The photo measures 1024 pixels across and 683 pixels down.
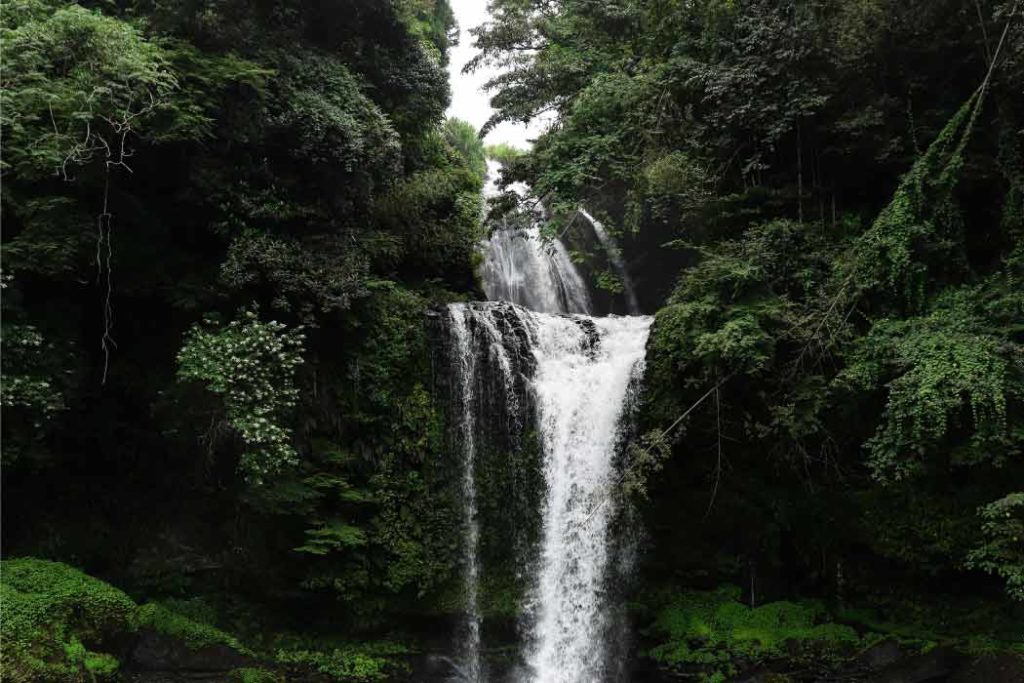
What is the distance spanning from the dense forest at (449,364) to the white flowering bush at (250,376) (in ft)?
0.16

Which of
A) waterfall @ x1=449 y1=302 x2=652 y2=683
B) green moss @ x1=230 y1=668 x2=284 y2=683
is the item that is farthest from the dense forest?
waterfall @ x1=449 y1=302 x2=652 y2=683

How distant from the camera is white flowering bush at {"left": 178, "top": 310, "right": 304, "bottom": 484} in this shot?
31.4 ft

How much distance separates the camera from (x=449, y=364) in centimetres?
1267

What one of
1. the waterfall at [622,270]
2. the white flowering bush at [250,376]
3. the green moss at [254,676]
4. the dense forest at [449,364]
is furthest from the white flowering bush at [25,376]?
the waterfall at [622,270]

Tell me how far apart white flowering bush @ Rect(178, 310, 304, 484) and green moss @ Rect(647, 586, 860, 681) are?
19.9ft

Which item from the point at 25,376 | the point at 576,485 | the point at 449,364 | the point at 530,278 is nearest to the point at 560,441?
the point at 576,485

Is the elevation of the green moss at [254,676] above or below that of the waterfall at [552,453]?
below

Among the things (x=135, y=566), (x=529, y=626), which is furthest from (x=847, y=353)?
(x=135, y=566)

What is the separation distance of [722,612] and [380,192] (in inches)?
353

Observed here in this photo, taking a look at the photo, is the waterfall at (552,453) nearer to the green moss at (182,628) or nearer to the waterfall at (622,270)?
the green moss at (182,628)

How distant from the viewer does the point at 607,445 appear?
40.1 feet

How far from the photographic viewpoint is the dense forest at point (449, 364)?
9.34 meters

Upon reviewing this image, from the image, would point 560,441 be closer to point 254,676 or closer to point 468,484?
point 468,484

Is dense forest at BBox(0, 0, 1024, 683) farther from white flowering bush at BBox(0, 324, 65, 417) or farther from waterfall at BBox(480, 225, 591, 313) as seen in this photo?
waterfall at BBox(480, 225, 591, 313)
